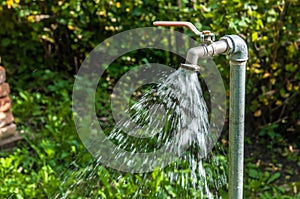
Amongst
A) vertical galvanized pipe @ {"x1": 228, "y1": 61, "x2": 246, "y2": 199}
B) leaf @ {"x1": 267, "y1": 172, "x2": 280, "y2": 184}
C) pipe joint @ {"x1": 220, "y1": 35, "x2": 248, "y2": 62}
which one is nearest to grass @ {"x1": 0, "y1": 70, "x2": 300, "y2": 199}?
leaf @ {"x1": 267, "y1": 172, "x2": 280, "y2": 184}

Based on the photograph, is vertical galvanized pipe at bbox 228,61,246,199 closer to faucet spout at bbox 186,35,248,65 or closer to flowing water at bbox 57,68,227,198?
faucet spout at bbox 186,35,248,65

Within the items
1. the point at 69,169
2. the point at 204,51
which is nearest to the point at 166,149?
the point at 69,169

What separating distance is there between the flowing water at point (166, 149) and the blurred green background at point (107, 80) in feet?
0.09

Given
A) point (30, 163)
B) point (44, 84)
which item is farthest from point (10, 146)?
point (44, 84)

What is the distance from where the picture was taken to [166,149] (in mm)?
2701

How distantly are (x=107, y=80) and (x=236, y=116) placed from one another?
2.62m

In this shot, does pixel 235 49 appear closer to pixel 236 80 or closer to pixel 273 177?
pixel 236 80

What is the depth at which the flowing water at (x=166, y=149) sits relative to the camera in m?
1.93

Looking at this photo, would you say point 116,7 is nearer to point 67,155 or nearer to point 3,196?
point 67,155

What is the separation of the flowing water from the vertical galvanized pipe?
0.54ft

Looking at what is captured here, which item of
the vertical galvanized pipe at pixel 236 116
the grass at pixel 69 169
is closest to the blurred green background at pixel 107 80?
the grass at pixel 69 169

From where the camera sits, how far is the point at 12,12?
412cm

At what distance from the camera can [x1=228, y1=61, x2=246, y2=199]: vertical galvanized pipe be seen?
1558 millimetres

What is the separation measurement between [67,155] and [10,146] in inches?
17.8
